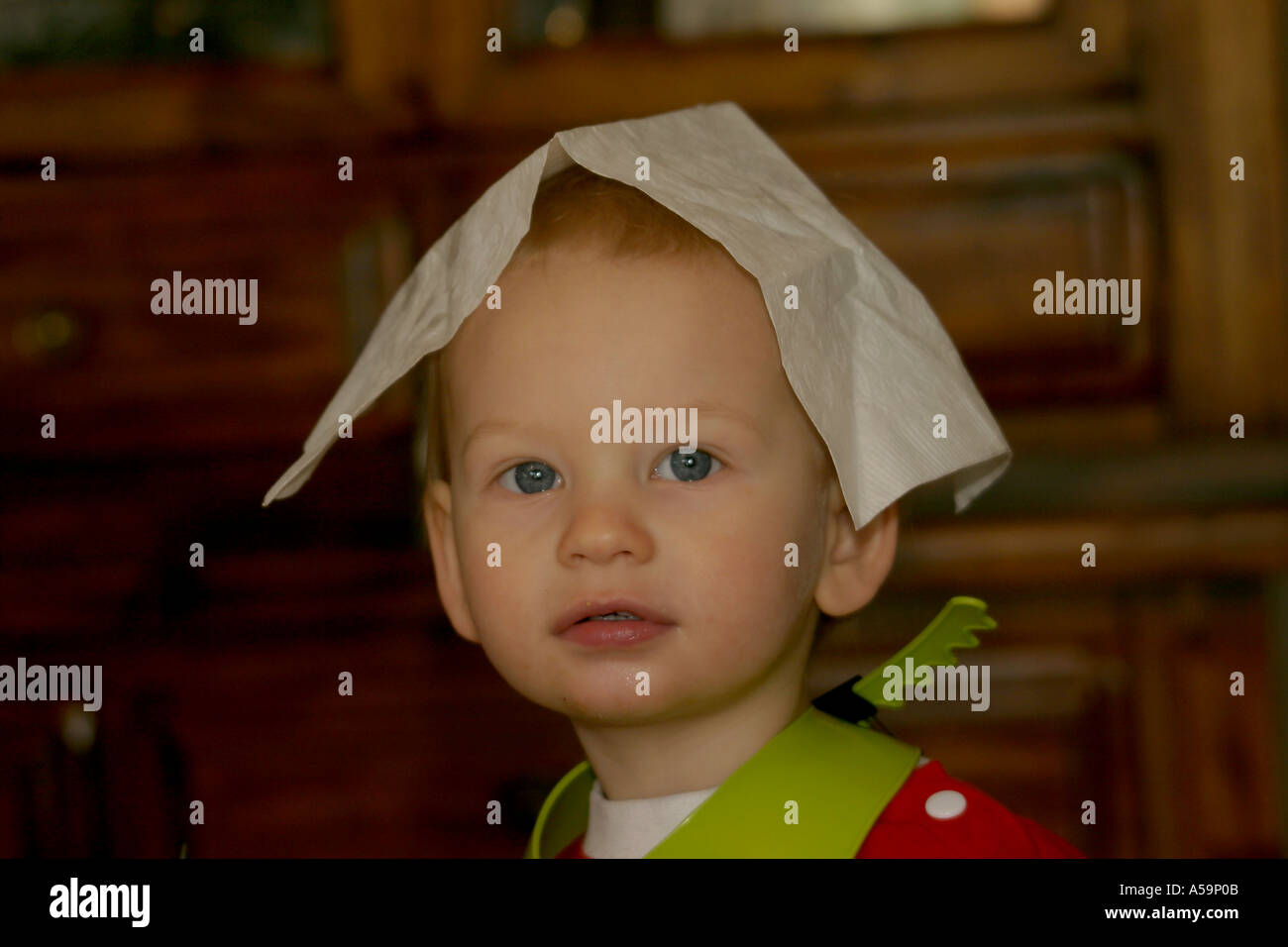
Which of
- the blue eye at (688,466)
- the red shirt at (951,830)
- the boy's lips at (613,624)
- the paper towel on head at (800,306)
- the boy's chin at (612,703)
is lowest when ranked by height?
the red shirt at (951,830)

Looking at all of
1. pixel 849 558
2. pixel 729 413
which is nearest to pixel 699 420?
pixel 729 413

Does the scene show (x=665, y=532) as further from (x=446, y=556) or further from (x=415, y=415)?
(x=415, y=415)

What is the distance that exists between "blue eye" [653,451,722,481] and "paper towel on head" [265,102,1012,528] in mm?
49

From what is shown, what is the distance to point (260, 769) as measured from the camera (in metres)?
1.06

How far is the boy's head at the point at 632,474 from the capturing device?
0.56 metres

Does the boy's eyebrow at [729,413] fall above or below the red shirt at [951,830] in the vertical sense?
above

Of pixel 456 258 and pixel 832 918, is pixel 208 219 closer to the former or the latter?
pixel 456 258

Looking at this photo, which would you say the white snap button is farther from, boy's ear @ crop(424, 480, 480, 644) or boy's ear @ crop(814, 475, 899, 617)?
boy's ear @ crop(424, 480, 480, 644)

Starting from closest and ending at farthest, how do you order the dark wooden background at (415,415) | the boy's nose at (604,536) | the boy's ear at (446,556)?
the boy's nose at (604,536)
the boy's ear at (446,556)
the dark wooden background at (415,415)

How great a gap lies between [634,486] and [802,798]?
0.49ft

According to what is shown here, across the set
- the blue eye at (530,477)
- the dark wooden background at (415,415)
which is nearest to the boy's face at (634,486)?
the blue eye at (530,477)

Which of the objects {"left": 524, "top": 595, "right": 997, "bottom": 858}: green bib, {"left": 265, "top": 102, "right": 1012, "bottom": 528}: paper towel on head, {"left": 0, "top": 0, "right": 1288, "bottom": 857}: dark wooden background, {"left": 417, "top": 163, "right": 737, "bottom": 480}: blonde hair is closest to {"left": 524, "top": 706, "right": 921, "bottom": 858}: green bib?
{"left": 524, "top": 595, "right": 997, "bottom": 858}: green bib

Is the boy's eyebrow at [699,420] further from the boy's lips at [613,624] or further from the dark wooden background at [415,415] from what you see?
the dark wooden background at [415,415]

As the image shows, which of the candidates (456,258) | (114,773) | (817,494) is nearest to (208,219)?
(114,773)
